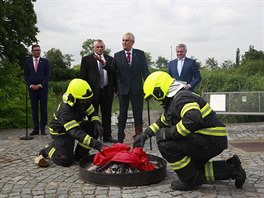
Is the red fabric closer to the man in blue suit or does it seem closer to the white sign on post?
the man in blue suit

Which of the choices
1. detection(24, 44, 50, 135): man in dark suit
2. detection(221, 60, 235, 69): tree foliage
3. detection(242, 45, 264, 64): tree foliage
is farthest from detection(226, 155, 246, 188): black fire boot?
→ detection(242, 45, 264, 64): tree foliage

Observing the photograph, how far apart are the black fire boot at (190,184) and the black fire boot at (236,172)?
1.19 ft

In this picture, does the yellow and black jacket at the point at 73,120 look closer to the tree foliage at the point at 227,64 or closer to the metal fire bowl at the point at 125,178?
the metal fire bowl at the point at 125,178

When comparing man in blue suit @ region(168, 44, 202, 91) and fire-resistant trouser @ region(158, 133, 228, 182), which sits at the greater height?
man in blue suit @ region(168, 44, 202, 91)

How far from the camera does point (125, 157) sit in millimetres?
4848

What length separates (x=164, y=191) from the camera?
15.1 ft

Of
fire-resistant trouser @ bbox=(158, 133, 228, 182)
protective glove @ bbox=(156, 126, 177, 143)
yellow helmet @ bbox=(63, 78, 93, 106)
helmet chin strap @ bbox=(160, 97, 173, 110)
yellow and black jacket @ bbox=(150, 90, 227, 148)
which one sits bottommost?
fire-resistant trouser @ bbox=(158, 133, 228, 182)

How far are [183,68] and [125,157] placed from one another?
359cm

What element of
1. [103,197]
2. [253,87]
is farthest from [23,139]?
[253,87]

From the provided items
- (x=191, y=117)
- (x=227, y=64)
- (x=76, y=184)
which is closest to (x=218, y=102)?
(x=76, y=184)

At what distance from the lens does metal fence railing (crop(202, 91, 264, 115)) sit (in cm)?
1032

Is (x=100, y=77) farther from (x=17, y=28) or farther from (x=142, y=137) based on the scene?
(x=17, y=28)

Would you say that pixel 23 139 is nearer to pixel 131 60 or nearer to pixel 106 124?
pixel 106 124

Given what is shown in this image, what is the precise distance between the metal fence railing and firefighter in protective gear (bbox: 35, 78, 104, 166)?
5.12 meters
